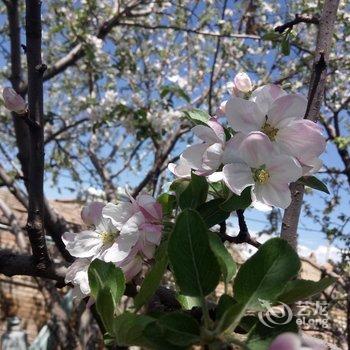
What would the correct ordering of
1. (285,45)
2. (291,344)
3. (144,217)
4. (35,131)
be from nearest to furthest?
(291,344) < (144,217) < (35,131) < (285,45)

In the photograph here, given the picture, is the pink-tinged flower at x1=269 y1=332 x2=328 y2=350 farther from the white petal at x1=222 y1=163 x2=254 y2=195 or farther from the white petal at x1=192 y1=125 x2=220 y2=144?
the white petal at x1=192 y1=125 x2=220 y2=144

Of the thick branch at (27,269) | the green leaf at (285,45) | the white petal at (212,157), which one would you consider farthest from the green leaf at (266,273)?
the green leaf at (285,45)

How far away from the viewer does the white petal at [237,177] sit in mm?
680

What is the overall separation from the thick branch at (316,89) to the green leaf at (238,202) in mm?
201

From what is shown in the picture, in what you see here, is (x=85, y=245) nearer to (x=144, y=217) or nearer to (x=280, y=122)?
(x=144, y=217)

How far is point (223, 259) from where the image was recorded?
596 mm

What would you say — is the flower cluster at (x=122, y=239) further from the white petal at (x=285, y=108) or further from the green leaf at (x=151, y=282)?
the white petal at (x=285, y=108)

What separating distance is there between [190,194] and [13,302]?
305 inches

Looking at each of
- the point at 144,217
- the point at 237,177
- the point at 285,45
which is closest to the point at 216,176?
the point at 237,177

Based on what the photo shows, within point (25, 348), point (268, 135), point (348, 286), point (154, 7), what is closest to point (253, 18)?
point (154, 7)

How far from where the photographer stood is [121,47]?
554cm

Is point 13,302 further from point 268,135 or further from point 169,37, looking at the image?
point 268,135

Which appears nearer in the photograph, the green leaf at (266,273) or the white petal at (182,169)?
the green leaf at (266,273)

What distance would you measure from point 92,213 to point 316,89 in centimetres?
53
